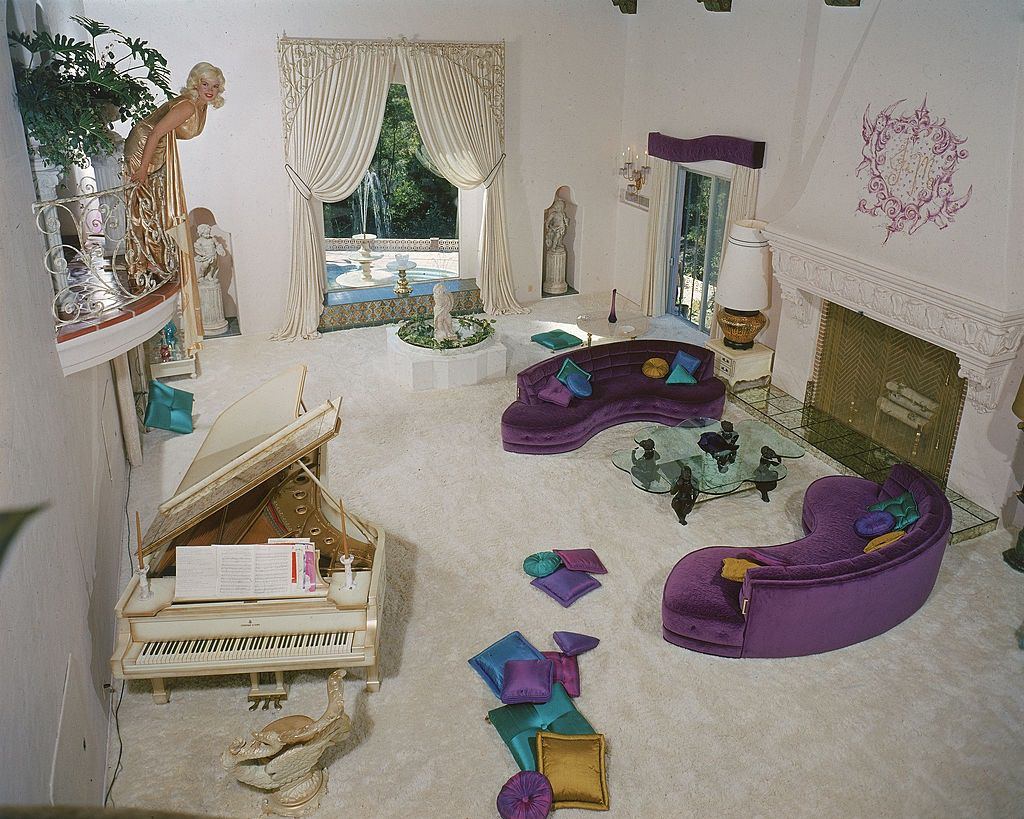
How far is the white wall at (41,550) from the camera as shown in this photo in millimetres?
3689

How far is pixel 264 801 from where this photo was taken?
17.2 feet

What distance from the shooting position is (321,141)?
11.7 m

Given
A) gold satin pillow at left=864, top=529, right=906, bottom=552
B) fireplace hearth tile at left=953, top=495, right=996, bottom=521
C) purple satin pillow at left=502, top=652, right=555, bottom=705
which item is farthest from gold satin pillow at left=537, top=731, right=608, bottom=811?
fireplace hearth tile at left=953, top=495, right=996, bottom=521

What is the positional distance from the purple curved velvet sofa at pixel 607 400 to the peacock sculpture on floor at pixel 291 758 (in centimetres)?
429

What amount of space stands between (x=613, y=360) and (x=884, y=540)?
13.4 ft

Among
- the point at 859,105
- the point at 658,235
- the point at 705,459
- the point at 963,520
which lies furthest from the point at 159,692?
the point at 658,235

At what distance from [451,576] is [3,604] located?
4.11 meters

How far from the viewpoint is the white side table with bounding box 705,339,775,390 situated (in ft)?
34.8

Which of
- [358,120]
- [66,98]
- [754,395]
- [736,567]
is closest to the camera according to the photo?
[66,98]

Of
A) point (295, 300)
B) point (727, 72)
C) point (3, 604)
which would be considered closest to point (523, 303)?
point (295, 300)

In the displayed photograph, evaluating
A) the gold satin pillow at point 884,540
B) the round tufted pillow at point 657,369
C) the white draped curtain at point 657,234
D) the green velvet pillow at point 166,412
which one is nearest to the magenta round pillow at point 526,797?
the gold satin pillow at point 884,540

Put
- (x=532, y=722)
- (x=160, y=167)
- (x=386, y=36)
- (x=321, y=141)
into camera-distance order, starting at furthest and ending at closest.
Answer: (x=321, y=141), (x=386, y=36), (x=160, y=167), (x=532, y=722)

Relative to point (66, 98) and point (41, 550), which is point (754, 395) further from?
point (41, 550)

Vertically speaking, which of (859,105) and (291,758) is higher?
(859,105)
